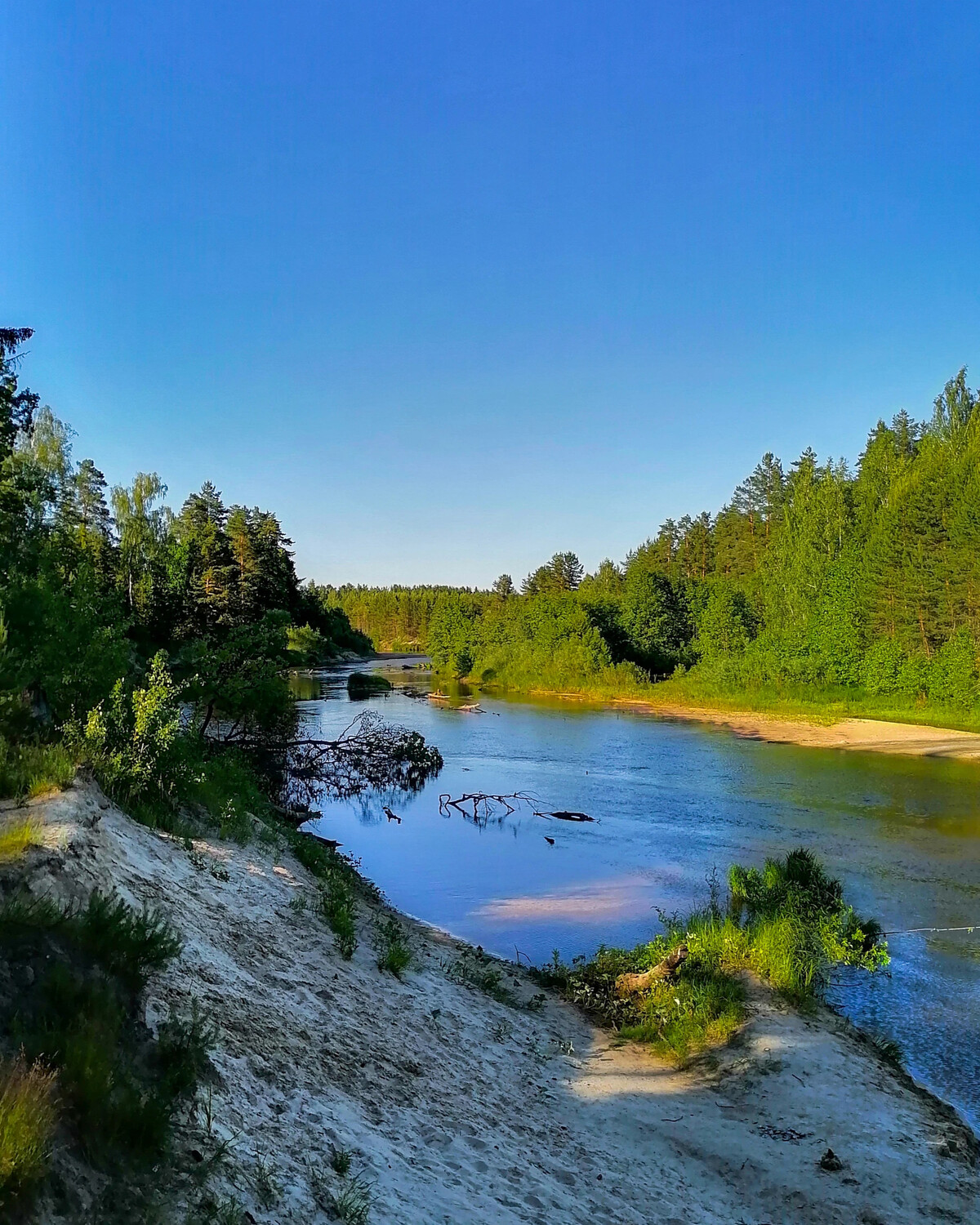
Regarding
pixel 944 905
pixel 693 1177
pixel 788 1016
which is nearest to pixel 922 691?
pixel 944 905

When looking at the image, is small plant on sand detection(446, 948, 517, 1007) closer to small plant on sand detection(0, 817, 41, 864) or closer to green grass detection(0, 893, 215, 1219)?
green grass detection(0, 893, 215, 1219)

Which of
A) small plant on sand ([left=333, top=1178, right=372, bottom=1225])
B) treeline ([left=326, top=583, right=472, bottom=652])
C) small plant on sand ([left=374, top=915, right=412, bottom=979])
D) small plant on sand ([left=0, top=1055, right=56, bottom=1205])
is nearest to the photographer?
small plant on sand ([left=0, top=1055, right=56, bottom=1205])

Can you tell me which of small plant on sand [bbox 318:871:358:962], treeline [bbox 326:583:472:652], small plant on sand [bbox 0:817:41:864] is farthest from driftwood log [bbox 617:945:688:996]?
treeline [bbox 326:583:472:652]

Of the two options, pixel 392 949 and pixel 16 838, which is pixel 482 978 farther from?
pixel 16 838

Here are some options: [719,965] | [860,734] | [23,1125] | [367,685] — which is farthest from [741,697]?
[23,1125]

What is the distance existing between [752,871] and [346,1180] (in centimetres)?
1279

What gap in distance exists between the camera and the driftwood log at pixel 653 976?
36.7 feet

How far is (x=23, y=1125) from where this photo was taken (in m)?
3.38

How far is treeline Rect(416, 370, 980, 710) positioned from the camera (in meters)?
49.2

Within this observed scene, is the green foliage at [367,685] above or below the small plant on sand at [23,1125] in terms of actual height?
below

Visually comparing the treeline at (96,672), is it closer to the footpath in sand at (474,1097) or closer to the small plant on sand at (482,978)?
the footpath in sand at (474,1097)

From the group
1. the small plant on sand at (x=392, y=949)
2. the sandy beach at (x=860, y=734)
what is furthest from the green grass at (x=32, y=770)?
the sandy beach at (x=860, y=734)

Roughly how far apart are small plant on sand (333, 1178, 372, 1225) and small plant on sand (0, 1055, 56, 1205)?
1766 millimetres

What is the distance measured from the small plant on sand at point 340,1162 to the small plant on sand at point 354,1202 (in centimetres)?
6
